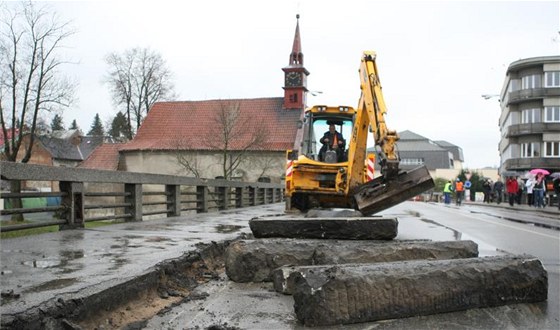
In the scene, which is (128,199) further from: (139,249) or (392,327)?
(392,327)

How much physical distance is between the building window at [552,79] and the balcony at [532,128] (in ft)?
14.7

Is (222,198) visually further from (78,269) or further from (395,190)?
(78,269)

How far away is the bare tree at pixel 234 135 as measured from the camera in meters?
44.3

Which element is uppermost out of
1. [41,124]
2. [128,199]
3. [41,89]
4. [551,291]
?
[41,89]

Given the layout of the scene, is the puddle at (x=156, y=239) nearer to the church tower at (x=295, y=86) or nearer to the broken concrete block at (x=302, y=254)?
the broken concrete block at (x=302, y=254)

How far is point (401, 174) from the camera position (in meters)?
10.6

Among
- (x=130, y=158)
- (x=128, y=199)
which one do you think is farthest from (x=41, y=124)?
(x=128, y=199)

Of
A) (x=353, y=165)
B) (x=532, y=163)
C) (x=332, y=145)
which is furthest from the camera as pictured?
(x=532, y=163)

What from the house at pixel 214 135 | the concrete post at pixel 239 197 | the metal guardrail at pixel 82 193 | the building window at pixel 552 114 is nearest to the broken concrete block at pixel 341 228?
the metal guardrail at pixel 82 193

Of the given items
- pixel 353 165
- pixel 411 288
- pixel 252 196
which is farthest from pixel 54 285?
pixel 252 196

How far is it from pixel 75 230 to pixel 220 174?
4548 centimetres

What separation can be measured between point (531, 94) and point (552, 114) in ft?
10.5

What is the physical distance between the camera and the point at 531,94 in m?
58.1

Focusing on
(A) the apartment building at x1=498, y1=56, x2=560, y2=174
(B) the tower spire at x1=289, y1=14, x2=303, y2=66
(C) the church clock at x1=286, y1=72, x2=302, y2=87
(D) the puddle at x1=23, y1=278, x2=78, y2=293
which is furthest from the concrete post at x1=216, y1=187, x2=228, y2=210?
(A) the apartment building at x1=498, y1=56, x2=560, y2=174
